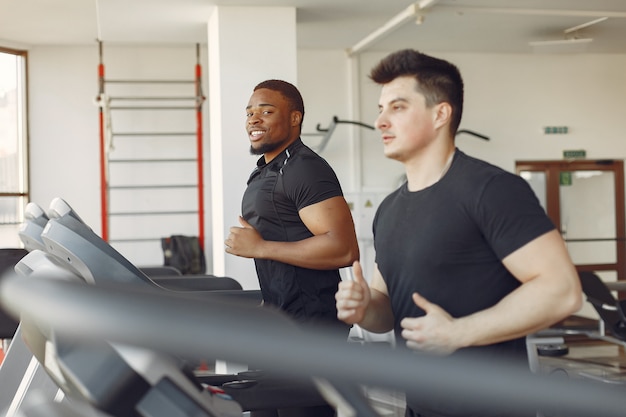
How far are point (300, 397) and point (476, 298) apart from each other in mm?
644

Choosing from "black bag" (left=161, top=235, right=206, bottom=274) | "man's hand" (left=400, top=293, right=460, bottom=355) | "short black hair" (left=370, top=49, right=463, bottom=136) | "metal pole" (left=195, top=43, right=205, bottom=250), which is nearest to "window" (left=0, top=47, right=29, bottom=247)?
"black bag" (left=161, top=235, right=206, bottom=274)

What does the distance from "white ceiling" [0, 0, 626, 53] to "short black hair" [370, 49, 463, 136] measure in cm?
467

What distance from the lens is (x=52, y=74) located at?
320 inches

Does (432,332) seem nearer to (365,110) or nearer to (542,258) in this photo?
(542,258)

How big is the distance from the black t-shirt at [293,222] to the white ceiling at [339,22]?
3.89m

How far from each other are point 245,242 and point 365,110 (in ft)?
20.8

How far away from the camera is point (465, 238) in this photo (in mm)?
1620

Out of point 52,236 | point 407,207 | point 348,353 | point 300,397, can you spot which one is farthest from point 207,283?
point 348,353

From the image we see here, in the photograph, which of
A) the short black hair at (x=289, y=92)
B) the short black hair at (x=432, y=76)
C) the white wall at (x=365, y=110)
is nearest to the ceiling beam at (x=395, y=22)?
the white wall at (x=365, y=110)

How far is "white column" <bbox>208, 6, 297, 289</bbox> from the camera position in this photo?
6.34m

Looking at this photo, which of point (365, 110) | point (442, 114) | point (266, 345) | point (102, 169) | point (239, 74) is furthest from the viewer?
point (365, 110)

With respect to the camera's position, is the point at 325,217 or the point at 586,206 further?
the point at 586,206

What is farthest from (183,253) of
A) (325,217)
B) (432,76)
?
(432,76)

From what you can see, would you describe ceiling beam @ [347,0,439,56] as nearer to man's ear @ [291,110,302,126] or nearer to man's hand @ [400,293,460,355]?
man's ear @ [291,110,302,126]
